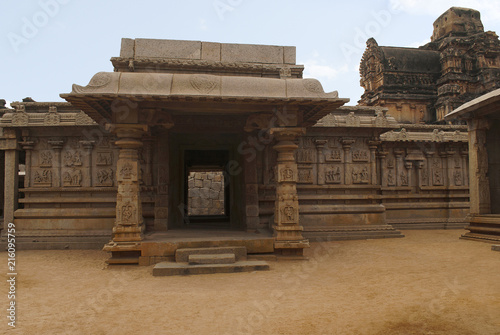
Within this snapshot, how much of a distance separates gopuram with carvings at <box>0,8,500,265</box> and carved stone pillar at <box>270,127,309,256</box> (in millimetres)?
23

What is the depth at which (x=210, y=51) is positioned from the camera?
957cm

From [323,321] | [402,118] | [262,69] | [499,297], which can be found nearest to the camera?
[323,321]

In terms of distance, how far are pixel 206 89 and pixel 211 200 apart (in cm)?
1697

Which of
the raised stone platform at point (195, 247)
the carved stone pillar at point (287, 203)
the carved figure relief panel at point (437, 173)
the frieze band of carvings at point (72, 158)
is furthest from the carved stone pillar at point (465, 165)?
the frieze band of carvings at point (72, 158)

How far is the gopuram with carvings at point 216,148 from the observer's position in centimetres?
696

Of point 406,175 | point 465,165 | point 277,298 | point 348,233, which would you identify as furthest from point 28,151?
point 465,165

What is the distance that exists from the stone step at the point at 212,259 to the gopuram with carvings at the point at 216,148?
1.48ft

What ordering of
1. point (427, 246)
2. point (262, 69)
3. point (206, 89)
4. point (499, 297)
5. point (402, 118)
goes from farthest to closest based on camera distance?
point (402, 118) → point (262, 69) → point (427, 246) → point (206, 89) → point (499, 297)

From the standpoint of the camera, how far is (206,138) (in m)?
10.1

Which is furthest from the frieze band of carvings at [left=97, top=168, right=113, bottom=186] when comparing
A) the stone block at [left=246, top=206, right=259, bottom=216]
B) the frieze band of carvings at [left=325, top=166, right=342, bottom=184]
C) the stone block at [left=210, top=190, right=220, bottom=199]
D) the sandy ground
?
the stone block at [left=210, top=190, right=220, bottom=199]

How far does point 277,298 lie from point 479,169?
8.19 metres

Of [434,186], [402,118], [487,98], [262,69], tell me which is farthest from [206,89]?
[402,118]

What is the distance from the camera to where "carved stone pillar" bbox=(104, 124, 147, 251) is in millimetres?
6929

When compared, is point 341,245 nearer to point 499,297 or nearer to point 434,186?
point 499,297
